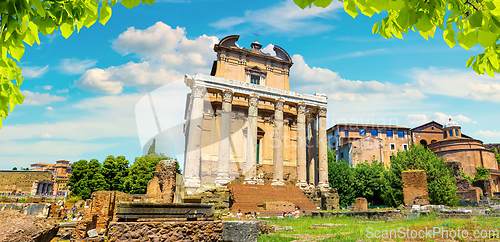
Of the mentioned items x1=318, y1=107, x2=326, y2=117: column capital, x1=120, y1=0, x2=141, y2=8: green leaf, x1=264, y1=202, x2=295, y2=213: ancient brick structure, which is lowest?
x1=264, y1=202, x2=295, y2=213: ancient brick structure

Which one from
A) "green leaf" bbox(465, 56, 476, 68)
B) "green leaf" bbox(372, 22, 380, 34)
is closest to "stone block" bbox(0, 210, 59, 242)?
"green leaf" bbox(372, 22, 380, 34)

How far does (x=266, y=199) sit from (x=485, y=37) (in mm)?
21136

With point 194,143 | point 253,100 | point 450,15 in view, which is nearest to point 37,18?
point 450,15

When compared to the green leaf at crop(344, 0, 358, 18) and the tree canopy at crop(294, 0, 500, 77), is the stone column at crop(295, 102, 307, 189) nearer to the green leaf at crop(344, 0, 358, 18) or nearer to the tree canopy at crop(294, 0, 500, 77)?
the tree canopy at crop(294, 0, 500, 77)

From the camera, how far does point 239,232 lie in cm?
635

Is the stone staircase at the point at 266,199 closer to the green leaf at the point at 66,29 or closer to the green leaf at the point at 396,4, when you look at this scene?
the green leaf at the point at 66,29

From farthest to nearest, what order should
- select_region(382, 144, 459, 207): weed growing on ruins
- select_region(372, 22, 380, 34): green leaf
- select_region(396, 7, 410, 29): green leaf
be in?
select_region(382, 144, 459, 207): weed growing on ruins → select_region(372, 22, 380, 34): green leaf → select_region(396, 7, 410, 29): green leaf

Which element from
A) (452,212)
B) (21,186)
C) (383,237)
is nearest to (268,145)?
(452,212)

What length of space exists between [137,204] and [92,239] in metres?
6.25

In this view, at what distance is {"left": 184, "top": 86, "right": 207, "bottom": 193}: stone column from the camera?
2375cm

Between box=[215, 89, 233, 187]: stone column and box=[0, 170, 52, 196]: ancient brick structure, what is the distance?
55.1m

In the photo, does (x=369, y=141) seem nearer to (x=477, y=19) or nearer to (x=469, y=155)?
(x=469, y=155)

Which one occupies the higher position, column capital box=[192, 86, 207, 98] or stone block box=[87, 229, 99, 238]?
column capital box=[192, 86, 207, 98]

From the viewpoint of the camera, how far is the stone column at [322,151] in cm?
2855
